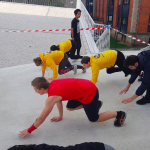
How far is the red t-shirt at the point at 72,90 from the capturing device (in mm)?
1942

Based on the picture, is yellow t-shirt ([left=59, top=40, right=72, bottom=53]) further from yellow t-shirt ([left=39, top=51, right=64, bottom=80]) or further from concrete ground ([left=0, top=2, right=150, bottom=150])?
concrete ground ([left=0, top=2, right=150, bottom=150])

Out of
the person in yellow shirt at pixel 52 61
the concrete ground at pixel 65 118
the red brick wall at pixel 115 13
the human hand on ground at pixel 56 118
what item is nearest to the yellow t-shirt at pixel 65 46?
the person in yellow shirt at pixel 52 61

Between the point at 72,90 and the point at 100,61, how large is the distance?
4.90 feet

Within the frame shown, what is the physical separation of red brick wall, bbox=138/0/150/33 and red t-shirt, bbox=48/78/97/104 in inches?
919

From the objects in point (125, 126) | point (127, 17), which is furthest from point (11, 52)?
point (127, 17)

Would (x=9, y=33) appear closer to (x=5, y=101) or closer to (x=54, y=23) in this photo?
(x=54, y=23)

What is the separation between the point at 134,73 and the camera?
2801mm

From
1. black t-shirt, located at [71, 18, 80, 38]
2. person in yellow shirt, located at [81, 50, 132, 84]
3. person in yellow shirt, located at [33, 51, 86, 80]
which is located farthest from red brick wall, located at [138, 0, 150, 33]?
person in yellow shirt, located at [81, 50, 132, 84]

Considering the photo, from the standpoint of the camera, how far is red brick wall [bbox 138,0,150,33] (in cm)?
2142

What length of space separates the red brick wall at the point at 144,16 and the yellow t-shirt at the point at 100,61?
21.7 metres

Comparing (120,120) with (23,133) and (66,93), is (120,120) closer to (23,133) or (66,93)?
(66,93)

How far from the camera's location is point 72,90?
6.59ft

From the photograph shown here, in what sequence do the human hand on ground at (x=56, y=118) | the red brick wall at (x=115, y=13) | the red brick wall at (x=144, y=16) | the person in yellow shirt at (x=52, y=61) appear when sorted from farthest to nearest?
the red brick wall at (x=115, y=13), the red brick wall at (x=144, y=16), the person in yellow shirt at (x=52, y=61), the human hand on ground at (x=56, y=118)

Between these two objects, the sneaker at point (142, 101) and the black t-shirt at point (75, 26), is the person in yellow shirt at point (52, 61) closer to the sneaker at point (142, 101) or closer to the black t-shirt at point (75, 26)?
the black t-shirt at point (75, 26)
